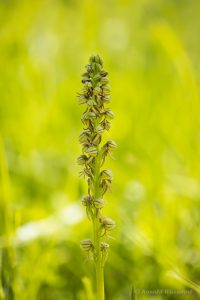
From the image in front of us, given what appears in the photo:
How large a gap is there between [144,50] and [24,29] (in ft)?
7.29

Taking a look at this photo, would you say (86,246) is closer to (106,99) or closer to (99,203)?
(99,203)

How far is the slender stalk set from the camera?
4.66ft

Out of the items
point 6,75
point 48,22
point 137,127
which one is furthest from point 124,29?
point 137,127

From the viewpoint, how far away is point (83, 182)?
2850mm

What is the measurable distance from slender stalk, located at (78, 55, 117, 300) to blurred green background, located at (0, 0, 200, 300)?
0.91ft

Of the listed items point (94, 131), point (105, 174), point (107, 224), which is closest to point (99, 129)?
point (94, 131)

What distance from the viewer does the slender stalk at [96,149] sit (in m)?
1.42

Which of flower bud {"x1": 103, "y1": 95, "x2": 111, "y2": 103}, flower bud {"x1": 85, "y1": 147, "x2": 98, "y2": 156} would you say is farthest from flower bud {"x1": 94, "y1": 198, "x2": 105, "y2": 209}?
flower bud {"x1": 103, "y1": 95, "x2": 111, "y2": 103}

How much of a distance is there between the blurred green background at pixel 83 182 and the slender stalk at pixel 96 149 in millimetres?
278

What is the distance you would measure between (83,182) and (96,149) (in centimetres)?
145

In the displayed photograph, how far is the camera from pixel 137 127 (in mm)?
3865

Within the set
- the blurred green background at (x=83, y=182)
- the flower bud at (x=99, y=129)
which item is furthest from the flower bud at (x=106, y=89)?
the blurred green background at (x=83, y=182)

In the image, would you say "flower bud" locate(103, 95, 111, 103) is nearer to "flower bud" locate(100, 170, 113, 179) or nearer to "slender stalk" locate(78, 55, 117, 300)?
"slender stalk" locate(78, 55, 117, 300)

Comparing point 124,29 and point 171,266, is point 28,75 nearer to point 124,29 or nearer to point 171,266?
point 171,266
